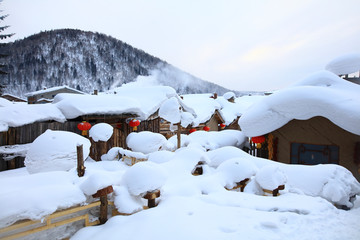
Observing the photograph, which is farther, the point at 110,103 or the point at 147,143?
the point at 110,103

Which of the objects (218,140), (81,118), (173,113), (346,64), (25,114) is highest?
(346,64)

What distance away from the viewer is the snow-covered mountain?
186 ft

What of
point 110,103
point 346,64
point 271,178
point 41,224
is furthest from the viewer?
point 110,103

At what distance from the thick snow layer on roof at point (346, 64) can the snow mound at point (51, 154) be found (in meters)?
12.5

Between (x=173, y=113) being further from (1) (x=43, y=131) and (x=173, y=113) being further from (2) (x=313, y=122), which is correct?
(1) (x=43, y=131)

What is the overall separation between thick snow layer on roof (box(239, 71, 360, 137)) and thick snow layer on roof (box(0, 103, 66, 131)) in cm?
915

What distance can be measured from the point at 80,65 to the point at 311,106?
2900 inches

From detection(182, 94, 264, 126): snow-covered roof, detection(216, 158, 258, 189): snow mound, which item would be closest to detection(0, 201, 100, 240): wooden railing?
detection(216, 158, 258, 189): snow mound

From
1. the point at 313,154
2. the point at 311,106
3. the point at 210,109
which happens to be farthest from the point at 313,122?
the point at 210,109

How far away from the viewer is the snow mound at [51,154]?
4.29m

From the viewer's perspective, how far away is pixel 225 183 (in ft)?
17.5

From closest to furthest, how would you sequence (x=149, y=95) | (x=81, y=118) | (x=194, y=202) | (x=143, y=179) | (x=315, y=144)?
(x=143, y=179) < (x=194, y=202) < (x=315, y=144) < (x=81, y=118) < (x=149, y=95)

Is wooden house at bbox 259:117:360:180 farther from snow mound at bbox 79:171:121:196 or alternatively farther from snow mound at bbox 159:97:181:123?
snow mound at bbox 79:171:121:196

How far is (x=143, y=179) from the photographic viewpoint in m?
3.75
